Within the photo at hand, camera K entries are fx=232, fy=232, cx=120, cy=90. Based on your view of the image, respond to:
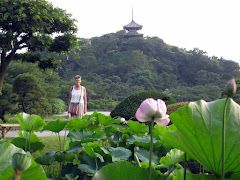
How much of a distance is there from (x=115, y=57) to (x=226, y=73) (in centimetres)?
1082

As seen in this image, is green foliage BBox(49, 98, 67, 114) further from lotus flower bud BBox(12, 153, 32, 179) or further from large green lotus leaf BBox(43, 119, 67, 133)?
lotus flower bud BBox(12, 153, 32, 179)

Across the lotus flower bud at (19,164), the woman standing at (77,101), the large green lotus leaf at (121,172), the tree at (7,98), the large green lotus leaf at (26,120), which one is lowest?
the tree at (7,98)

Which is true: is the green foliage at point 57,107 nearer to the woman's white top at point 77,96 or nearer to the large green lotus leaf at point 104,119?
the woman's white top at point 77,96

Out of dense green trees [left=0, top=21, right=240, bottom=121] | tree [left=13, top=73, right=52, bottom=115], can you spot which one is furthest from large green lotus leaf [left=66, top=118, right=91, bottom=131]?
dense green trees [left=0, top=21, right=240, bottom=121]

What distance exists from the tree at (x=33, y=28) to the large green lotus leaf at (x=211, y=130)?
5178mm

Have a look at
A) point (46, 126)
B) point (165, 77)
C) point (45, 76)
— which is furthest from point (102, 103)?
point (46, 126)

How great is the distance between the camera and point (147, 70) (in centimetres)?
2116

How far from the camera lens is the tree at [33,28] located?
501 centimetres

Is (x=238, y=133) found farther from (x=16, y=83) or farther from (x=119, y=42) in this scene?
(x=119, y=42)

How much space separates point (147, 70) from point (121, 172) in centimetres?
2098

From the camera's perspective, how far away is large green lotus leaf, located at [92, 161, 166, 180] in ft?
1.37

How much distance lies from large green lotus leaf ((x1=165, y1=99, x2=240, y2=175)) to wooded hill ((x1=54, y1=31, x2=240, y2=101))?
16.0m

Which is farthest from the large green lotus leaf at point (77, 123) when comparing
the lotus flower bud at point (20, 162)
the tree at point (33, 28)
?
the tree at point (33, 28)

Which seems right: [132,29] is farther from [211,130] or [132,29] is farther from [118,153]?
[211,130]
